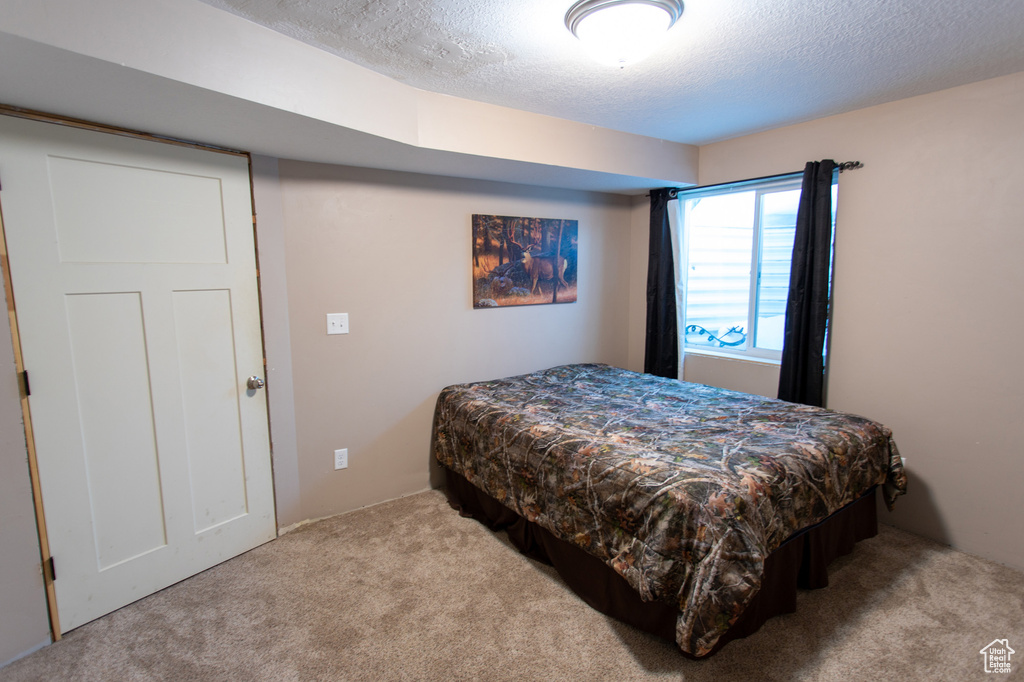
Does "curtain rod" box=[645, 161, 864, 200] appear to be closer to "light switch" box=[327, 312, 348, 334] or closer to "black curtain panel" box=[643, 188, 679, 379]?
"black curtain panel" box=[643, 188, 679, 379]

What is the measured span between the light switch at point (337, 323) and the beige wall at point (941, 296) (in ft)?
9.56

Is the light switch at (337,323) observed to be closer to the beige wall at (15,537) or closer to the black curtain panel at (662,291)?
the beige wall at (15,537)

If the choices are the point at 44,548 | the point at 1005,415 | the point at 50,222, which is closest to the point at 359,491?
the point at 44,548

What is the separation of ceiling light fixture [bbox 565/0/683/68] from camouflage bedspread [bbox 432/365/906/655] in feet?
5.15

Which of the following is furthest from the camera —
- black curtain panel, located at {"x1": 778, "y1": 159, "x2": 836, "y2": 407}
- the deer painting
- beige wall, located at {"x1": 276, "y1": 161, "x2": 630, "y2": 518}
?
the deer painting

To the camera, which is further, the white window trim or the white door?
the white window trim

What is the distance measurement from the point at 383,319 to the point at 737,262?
2.52m

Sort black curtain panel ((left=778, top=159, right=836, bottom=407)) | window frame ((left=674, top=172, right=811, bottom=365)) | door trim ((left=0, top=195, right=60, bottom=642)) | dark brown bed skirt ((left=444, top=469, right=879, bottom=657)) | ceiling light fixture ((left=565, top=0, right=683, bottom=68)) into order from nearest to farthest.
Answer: ceiling light fixture ((left=565, top=0, right=683, bottom=68)), door trim ((left=0, top=195, right=60, bottom=642)), dark brown bed skirt ((left=444, top=469, right=879, bottom=657)), black curtain panel ((left=778, top=159, right=836, bottom=407)), window frame ((left=674, top=172, right=811, bottom=365))

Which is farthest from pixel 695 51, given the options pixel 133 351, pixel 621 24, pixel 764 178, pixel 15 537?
pixel 15 537

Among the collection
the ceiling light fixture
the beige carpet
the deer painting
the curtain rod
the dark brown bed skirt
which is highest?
the ceiling light fixture

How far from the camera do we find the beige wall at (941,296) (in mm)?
2318

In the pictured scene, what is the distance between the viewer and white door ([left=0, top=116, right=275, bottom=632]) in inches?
72.1

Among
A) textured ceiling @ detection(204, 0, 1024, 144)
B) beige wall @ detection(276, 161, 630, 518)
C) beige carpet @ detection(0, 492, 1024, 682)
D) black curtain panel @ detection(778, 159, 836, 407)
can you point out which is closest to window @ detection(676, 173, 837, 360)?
black curtain panel @ detection(778, 159, 836, 407)

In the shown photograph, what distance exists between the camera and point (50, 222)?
1.83 m
